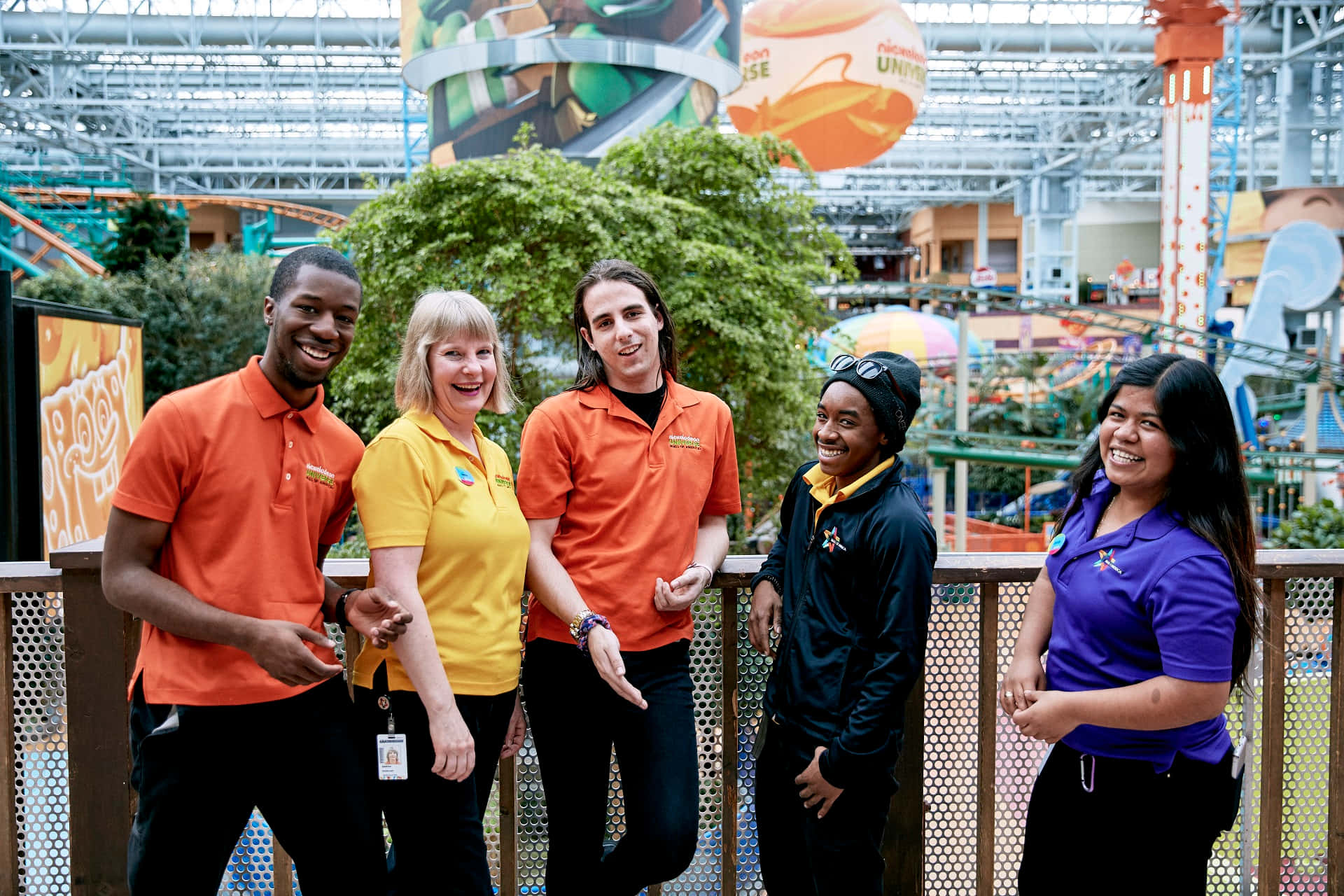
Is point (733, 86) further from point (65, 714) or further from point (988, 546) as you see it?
point (65, 714)

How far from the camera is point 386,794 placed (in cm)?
217

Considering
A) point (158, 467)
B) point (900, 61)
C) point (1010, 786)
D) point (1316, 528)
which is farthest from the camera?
point (900, 61)

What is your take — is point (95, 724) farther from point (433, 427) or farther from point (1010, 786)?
point (1010, 786)

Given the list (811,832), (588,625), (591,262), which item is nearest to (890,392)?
(588,625)

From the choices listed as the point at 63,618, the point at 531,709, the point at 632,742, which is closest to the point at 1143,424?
the point at 632,742

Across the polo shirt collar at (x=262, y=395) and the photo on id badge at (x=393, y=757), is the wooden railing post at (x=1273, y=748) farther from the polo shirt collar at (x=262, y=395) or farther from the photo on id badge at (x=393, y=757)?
the polo shirt collar at (x=262, y=395)

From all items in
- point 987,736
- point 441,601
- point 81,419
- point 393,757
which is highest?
point 81,419

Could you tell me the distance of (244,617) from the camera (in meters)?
1.97

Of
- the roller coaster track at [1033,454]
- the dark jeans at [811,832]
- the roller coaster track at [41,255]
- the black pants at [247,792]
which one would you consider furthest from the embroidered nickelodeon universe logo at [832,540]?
the roller coaster track at [41,255]

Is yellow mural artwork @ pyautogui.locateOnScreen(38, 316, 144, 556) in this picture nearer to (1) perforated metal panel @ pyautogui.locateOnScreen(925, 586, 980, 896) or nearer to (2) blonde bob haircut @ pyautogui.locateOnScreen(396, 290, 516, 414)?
(2) blonde bob haircut @ pyautogui.locateOnScreen(396, 290, 516, 414)

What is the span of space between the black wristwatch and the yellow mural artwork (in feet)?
Result: 19.5

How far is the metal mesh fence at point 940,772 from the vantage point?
268cm

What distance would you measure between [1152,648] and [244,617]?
1.71 metres

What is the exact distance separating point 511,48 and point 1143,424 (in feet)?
40.3
